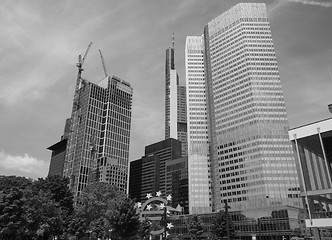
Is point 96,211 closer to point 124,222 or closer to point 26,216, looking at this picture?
point 26,216

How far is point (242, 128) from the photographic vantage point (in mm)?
164000

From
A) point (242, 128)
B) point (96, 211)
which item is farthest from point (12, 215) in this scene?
point (242, 128)

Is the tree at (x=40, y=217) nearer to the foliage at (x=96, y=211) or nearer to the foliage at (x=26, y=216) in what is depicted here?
the foliage at (x=26, y=216)

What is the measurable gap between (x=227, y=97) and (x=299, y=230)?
88502 mm

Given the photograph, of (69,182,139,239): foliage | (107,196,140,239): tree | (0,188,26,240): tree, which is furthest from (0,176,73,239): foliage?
(107,196,140,239): tree

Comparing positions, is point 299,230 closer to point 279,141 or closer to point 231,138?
point 279,141

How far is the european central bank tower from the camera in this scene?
14700 centimetres

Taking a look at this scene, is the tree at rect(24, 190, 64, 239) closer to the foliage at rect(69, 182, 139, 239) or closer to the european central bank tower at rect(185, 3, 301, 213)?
the foliage at rect(69, 182, 139, 239)

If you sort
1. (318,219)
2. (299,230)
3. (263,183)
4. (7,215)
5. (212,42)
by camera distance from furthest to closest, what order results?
1. (212,42)
2. (263,183)
3. (299,230)
4. (7,215)
5. (318,219)

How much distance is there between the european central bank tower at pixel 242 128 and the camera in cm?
14700

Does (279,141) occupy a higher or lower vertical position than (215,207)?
higher

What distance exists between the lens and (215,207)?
6585 inches

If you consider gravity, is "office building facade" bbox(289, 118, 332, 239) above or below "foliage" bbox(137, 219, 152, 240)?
above

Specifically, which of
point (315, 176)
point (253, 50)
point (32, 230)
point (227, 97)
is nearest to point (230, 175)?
point (227, 97)
